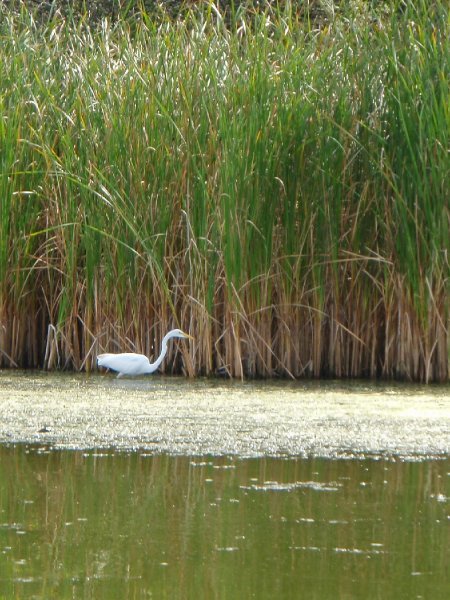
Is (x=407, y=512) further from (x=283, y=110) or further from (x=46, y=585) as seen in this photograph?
(x=283, y=110)

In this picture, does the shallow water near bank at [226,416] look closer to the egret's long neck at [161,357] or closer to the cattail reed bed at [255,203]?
the egret's long neck at [161,357]

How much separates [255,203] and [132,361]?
1025mm

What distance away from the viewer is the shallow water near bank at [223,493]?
8.89 ft

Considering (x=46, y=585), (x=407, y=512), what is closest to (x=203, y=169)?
(x=407, y=512)

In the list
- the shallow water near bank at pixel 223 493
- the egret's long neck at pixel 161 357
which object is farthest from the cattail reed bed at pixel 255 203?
the shallow water near bank at pixel 223 493

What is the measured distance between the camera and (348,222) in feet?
20.3

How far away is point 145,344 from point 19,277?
787mm

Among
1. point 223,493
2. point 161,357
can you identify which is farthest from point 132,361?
point 223,493

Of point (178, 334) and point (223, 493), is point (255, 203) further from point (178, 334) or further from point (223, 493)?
point (223, 493)

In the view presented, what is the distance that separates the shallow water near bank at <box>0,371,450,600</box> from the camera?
2709 millimetres

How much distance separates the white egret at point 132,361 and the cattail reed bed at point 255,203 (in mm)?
223

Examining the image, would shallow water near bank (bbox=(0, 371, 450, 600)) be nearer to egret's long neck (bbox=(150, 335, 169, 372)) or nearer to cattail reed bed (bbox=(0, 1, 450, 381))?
egret's long neck (bbox=(150, 335, 169, 372))

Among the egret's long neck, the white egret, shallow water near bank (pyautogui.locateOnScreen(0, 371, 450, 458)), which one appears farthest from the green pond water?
the egret's long neck

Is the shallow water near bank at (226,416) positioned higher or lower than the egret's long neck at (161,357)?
lower
